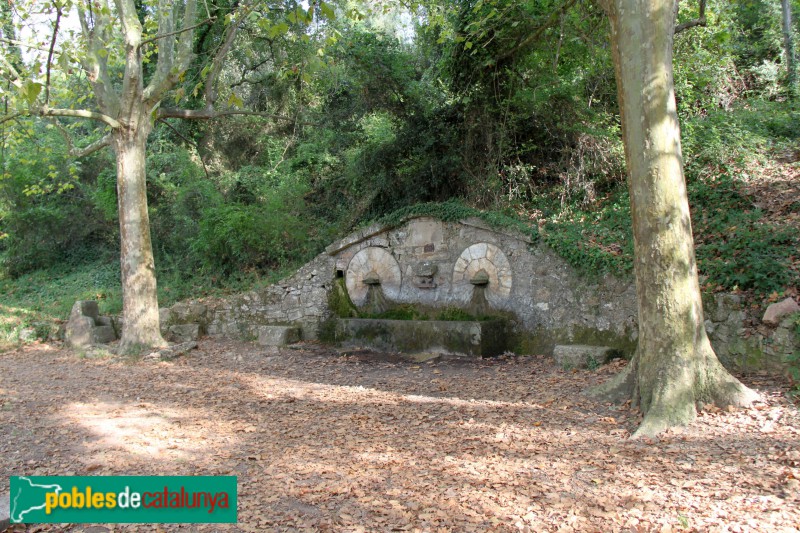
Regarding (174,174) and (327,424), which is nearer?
(327,424)

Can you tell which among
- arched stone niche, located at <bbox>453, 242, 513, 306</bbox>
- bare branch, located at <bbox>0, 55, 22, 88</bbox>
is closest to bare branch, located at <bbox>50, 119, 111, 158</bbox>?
bare branch, located at <bbox>0, 55, 22, 88</bbox>

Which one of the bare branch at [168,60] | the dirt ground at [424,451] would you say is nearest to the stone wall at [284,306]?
the dirt ground at [424,451]

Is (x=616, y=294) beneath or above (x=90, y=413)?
above

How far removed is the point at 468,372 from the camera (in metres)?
7.02

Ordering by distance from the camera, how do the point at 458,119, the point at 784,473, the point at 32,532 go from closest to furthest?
the point at 32,532 < the point at 784,473 < the point at 458,119

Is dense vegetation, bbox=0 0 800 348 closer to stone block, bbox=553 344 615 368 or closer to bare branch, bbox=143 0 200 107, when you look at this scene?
bare branch, bbox=143 0 200 107

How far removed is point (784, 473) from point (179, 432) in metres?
4.34

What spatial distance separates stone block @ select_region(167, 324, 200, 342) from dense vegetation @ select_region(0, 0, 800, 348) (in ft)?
4.89

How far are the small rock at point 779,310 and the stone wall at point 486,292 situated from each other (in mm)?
95

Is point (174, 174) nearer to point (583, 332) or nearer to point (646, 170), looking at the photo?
point (583, 332)

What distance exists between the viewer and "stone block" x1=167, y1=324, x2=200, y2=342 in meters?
10.2

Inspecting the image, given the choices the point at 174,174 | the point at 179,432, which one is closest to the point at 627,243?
the point at 179,432

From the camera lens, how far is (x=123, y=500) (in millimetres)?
3086

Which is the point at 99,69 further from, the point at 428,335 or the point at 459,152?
the point at 428,335
